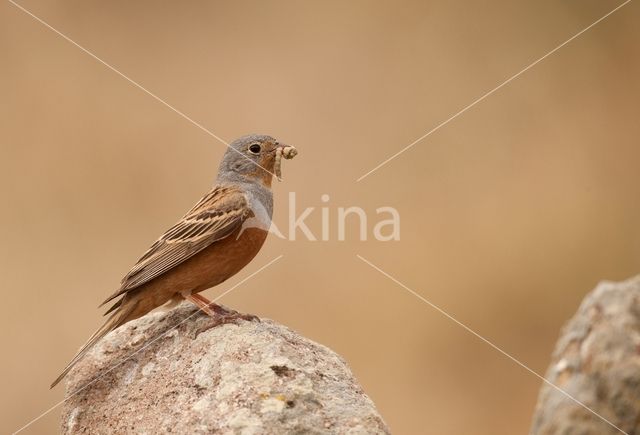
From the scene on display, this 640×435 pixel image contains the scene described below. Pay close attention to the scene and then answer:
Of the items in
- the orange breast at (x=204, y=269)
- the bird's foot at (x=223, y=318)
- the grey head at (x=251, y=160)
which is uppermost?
the grey head at (x=251, y=160)

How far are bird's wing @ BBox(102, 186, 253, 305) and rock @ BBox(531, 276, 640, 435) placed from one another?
298 centimetres

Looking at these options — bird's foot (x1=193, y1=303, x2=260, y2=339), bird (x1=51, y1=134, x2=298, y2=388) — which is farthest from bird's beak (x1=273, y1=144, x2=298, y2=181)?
bird's foot (x1=193, y1=303, x2=260, y2=339)

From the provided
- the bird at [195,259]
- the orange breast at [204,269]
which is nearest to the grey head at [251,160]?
the bird at [195,259]

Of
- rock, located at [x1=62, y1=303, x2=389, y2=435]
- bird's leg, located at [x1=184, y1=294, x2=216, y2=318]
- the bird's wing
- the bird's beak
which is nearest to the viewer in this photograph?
rock, located at [x1=62, y1=303, x2=389, y2=435]

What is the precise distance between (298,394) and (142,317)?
2144 millimetres

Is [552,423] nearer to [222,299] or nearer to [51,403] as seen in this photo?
[222,299]

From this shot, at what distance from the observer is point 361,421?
653cm

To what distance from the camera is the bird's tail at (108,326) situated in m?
7.41

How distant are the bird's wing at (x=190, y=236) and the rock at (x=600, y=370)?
2983 millimetres

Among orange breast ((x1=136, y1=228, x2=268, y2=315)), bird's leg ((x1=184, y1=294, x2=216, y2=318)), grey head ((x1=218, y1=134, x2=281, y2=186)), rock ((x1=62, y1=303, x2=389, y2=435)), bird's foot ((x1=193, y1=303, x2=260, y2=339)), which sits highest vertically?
grey head ((x1=218, y1=134, x2=281, y2=186))

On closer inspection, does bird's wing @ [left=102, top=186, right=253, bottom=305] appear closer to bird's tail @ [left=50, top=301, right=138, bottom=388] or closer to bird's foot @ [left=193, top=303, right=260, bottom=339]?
bird's tail @ [left=50, top=301, right=138, bottom=388]

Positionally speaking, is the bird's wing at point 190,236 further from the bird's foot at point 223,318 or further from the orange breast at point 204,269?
the bird's foot at point 223,318

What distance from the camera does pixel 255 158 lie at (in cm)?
885

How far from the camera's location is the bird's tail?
292 inches
